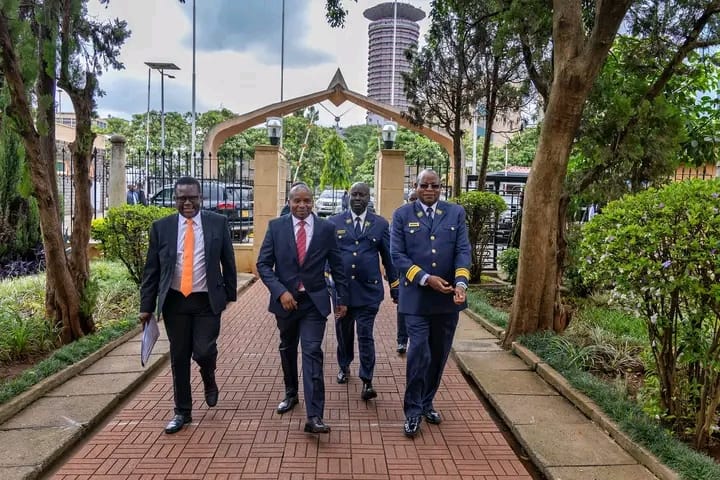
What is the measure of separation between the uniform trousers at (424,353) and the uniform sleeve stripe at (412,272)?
28 cm

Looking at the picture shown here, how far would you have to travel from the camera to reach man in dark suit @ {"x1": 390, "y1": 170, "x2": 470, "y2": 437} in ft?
12.9

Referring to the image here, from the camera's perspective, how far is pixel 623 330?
6.61m

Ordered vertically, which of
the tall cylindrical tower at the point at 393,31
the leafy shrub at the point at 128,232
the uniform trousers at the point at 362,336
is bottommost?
the uniform trousers at the point at 362,336

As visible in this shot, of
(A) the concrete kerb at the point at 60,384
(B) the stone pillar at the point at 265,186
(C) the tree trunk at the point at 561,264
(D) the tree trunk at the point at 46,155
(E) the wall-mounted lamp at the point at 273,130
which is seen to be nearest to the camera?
(A) the concrete kerb at the point at 60,384

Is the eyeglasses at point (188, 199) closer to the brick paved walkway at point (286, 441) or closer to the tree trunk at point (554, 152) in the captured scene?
the brick paved walkway at point (286, 441)

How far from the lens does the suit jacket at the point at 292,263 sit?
4.05 meters

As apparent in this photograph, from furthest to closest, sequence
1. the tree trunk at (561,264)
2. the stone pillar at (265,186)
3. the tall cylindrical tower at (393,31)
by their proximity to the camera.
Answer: the tall cylindrical tower at (393,31), the stone pillar at (265,186), the tree trunk at (561,264)

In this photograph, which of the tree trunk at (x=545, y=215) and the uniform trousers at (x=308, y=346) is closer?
the uniform trousers at (x=308, y=346)

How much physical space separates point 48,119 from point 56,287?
190cm

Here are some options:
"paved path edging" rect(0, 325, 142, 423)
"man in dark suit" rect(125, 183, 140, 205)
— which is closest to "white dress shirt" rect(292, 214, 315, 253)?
"paved path edging" rect(0, 325, 142, 423)

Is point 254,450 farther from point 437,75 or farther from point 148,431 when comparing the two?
point 437,75

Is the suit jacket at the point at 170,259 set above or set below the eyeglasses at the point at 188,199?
below

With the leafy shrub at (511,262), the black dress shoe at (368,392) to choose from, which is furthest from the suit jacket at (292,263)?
the leafy shrub at (511,262)

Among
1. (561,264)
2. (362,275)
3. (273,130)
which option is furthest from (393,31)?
(362,275)
